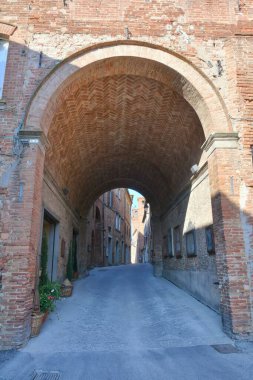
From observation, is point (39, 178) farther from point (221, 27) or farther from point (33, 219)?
point (221, 27)

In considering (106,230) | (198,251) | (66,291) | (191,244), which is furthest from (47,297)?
(106,230)

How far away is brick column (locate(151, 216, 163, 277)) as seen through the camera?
1442 centimetres

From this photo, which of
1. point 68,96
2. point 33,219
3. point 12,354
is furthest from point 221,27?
point 12,354

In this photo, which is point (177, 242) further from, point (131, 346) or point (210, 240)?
point (131, 346)

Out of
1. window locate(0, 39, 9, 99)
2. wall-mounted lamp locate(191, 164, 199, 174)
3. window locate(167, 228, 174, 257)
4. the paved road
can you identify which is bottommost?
the paved road

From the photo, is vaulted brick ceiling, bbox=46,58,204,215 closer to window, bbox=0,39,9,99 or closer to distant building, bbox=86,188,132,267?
window, bbox=0,39,9,99

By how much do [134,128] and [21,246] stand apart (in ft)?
18.4

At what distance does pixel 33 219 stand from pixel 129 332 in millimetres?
3004

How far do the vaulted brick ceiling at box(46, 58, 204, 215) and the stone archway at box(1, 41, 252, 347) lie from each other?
3cm

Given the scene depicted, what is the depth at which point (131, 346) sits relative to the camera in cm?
523

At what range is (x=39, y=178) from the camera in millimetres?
Answer: 6133

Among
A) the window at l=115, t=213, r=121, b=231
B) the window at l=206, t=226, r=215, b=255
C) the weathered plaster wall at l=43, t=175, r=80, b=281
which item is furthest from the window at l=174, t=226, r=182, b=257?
the window at l=115, t=213, r=121, b=231

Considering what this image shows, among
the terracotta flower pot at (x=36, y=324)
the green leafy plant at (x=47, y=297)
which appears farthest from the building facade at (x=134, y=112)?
the green leafy plant at (x=47, y=297)

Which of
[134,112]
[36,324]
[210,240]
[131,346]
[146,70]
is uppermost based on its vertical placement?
[146,70]
